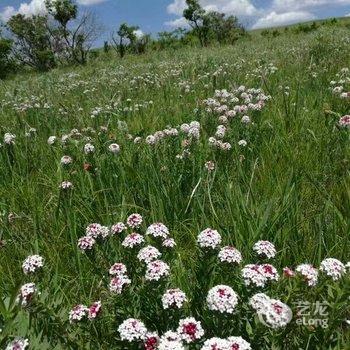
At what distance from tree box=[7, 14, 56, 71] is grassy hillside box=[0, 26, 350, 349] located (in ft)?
139

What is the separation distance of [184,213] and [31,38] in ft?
159

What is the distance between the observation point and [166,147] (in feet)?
13.6

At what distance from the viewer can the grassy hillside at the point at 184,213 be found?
1.96m

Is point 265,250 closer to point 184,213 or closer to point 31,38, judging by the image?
point 184,213

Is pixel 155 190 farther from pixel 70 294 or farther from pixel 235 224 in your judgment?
pixel 70 294

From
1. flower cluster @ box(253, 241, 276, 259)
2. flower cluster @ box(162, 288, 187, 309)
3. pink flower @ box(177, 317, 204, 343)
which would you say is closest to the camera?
pink flower @ box(177, 317, 204, 343)

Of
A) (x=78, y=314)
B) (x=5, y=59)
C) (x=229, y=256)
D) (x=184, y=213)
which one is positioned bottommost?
(x=184, y=213)

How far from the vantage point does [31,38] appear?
152 ft

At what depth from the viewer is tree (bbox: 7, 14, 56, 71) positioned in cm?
4516

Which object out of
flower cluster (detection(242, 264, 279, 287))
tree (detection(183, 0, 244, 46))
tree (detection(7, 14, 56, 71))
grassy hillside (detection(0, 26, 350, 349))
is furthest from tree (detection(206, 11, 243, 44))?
flower cluster (detection(242, 264, 279, 287))

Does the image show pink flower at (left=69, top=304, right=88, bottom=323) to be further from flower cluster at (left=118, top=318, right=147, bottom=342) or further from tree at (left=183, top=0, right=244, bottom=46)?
tree at (left=183, top=0, right=244, bottom=46)

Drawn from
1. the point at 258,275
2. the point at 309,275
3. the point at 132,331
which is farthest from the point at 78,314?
the point at 309,275

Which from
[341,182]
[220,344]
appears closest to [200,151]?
[341,182]

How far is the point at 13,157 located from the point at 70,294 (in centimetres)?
271
